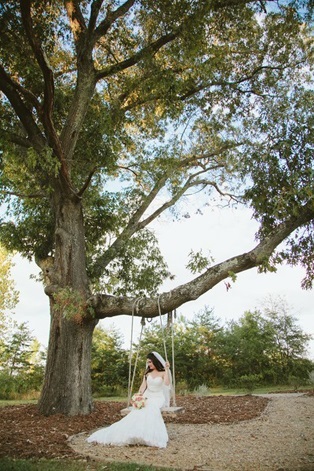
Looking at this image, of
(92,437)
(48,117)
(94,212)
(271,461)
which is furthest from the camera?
(94,212)

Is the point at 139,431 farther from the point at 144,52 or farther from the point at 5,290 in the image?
the point at 5,290

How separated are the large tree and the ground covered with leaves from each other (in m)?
0.58

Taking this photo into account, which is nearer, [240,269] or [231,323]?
[240,269]

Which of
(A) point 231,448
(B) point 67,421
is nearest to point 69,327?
(B) point 67,421

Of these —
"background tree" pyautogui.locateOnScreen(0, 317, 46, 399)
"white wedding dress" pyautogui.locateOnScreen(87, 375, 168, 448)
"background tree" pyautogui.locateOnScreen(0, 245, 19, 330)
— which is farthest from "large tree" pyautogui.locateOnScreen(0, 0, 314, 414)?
"background tree" pyautogui.locateOnScreen(0, 245, 19, 330)

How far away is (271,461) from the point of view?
5.26 m

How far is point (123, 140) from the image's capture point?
34.2 ft

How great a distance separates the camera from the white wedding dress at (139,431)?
6.36 metres

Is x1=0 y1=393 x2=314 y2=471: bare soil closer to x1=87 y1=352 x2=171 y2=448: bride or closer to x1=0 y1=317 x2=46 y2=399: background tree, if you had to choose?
x1=87 y1=352 x2=171 y2=448: bride

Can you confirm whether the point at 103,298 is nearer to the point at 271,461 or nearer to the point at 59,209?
the point at 59,209

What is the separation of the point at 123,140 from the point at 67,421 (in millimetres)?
6782

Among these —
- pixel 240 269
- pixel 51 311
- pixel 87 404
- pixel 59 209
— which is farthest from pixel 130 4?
pixel 87 404

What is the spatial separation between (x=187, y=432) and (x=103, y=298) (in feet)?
11.1

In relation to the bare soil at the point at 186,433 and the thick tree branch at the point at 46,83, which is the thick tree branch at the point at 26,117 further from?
the bare soil at the point at 186,433
